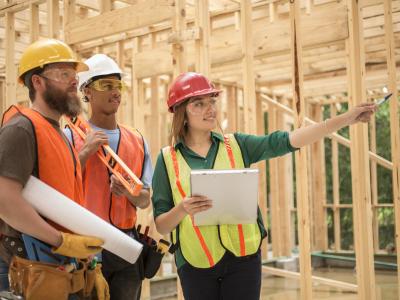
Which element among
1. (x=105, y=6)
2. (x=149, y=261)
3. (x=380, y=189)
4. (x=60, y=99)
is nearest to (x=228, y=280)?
(x=149, y=261)

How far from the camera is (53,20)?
15.9 ft

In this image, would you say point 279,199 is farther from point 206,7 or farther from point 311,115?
point 206,7

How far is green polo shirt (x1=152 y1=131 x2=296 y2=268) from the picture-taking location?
253 cm

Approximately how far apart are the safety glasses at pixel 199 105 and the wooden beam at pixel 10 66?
2.92m

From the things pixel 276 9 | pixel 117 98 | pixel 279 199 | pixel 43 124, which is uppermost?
pixel 276 9

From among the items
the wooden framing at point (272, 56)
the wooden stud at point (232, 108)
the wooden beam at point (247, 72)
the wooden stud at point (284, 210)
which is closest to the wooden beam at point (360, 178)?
the wooden framing at point (272, 56)

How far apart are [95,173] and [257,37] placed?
3263 mm

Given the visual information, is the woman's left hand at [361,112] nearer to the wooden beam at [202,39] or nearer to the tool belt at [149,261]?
the tool belt at [149,261]

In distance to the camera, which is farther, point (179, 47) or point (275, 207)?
point (275, 207)

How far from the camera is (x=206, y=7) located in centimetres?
391

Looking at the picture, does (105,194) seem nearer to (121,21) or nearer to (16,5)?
(121,21)

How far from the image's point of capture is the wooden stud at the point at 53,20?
480cm

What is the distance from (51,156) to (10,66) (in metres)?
3.33

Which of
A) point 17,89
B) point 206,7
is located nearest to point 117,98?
point 206,7
